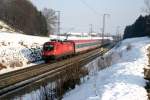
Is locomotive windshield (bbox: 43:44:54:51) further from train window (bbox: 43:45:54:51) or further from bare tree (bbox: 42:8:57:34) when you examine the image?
bare tree (bbox: 42:8:57:34)

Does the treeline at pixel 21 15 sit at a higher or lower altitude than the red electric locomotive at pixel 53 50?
higher

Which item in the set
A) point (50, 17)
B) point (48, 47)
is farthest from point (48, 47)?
point (50, 17)

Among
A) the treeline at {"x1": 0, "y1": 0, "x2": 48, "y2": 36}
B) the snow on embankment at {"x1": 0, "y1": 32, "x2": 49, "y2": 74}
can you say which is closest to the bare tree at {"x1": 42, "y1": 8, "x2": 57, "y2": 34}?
the treeline at {"x1": 0, "y1": 0, "x2": 48, "y2": 36}

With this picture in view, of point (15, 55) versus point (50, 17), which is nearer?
point (15, 55)

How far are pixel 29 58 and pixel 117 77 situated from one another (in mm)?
24689

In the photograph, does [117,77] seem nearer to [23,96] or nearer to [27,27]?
[23,96]

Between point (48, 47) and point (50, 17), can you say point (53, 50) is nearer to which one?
point (48, 47)

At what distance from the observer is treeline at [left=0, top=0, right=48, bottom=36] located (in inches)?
2911

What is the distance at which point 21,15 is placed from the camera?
7488 cm

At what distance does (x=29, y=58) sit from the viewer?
38.4 metres

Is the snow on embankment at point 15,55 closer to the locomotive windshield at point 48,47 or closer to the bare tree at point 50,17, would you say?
the locomotive windshield at point 48,47

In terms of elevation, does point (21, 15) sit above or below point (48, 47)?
above

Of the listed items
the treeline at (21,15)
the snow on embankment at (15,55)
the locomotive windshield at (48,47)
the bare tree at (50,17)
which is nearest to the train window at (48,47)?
the locomotive windshield at (48,47)

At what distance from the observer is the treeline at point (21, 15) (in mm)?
73938
